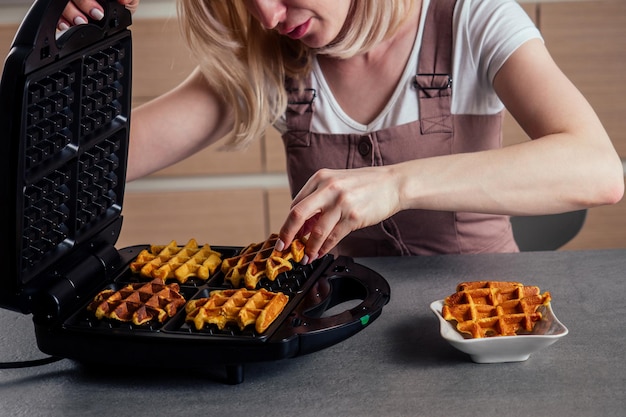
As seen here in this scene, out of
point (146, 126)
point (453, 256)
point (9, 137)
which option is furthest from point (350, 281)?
point (146, 126)

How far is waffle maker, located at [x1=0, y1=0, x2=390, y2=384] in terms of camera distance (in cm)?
105

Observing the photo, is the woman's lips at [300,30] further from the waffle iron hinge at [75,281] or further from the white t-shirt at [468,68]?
the waffle iron hinge at [75,281]

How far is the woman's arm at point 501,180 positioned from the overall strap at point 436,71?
25 cm

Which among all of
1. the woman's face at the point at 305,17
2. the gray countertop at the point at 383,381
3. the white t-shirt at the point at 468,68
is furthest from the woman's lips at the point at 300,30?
Result: the gray countertop at the point at 383,381

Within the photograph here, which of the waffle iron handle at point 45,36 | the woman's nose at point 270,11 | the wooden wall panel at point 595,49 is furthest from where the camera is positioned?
the wooden wall panel at point 595,49

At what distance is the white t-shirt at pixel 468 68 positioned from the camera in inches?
63.1

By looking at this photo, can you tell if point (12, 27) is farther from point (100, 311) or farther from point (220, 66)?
point (100, 311)

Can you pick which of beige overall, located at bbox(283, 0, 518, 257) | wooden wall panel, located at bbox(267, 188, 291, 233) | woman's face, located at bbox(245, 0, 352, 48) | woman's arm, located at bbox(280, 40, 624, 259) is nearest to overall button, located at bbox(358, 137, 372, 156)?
beige overall, located at bbox(283, 0, 518, 257)

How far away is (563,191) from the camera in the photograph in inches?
54.4

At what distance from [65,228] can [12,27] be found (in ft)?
6.91

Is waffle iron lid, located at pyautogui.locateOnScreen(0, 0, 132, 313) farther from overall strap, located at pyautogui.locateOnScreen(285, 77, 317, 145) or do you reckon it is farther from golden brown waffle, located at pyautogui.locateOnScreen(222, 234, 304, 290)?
overall strap, located at pyautogui.locateOnScreen(285, 77, 317, 145)

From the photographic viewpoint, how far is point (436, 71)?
1.73 metres

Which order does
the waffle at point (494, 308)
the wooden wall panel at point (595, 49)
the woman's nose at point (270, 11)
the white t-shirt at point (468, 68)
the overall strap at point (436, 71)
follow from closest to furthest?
the waffle at point (494, 308), the woman's nose at point (270, 11), the white t-shirt at point (468, 68), the overall strap at point (436, 71), the wooden wall panel at point (595, 49)

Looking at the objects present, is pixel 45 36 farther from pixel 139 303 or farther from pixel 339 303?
pixel 339 303
